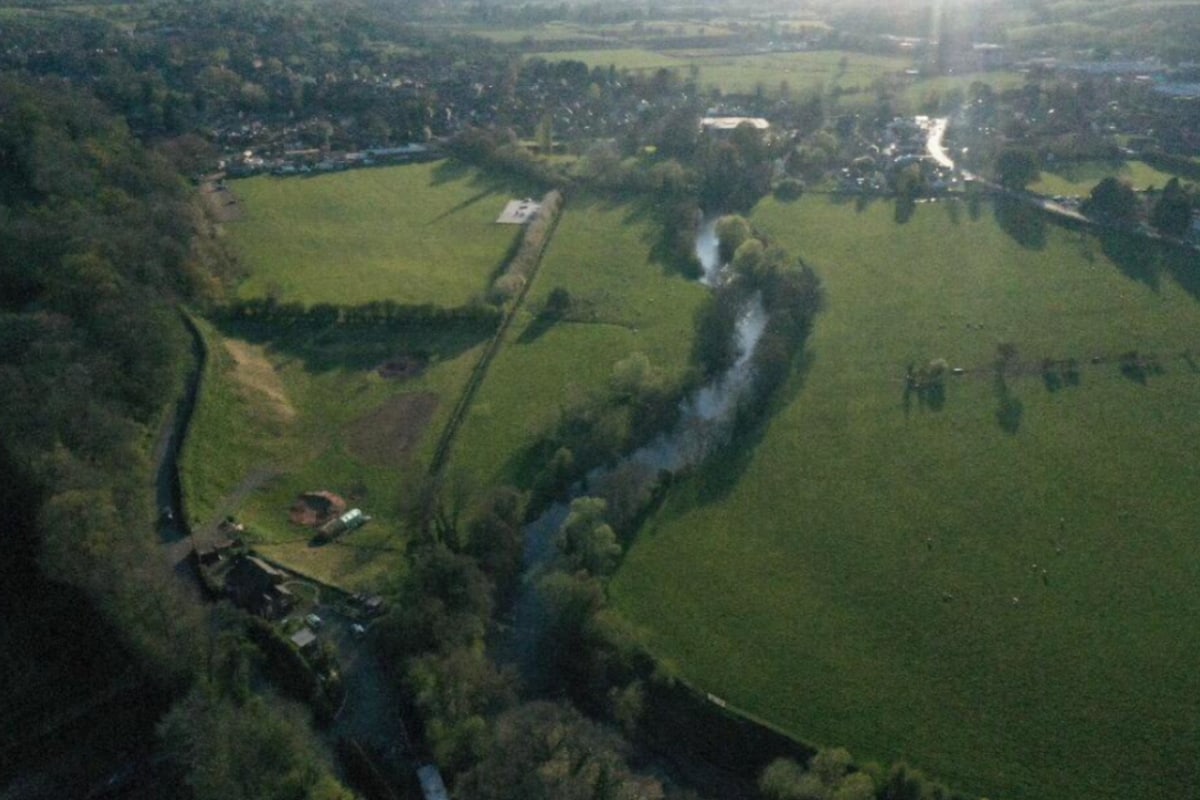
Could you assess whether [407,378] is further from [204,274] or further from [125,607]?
[125,607]

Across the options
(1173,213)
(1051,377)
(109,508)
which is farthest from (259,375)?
(1173,213)

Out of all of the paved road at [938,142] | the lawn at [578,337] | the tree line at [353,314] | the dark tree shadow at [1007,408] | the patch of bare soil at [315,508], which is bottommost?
the patch of bare soil at [315,508]

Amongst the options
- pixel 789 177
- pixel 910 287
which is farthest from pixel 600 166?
pixel 910 287

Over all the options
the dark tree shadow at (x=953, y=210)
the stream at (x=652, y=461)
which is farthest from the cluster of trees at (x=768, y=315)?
the dark tree shadow at (x=953, y=210)

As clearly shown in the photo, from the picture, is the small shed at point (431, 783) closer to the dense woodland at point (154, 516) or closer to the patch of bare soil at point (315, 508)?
the dense woodland at point (154, 516)

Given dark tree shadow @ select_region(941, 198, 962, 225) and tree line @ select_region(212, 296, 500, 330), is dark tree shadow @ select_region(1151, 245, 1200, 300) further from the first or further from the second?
tree line @ select_region(212, 296, 500, 330)

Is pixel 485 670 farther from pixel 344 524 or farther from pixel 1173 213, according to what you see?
pixel 1173 213
